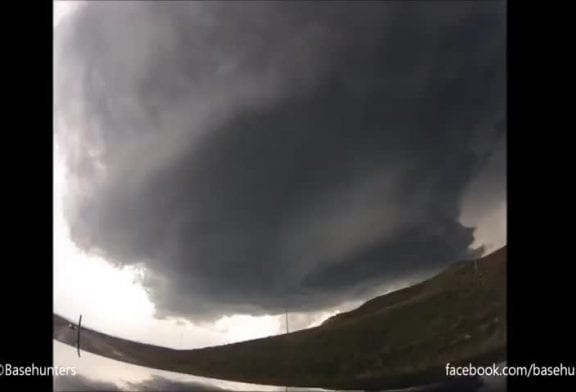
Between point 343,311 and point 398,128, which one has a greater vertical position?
point 398,128

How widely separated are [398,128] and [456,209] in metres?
0.32

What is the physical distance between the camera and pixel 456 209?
5.25 ft

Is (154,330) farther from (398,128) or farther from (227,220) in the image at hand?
(398,128)

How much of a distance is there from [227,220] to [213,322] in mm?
333

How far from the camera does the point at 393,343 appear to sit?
5.23 ft

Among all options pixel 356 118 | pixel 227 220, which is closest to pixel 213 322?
pixel 227 220

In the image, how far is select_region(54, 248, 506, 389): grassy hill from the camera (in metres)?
1.59

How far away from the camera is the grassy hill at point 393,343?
1.59 m
